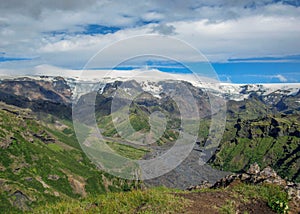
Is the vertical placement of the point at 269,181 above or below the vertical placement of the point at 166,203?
below

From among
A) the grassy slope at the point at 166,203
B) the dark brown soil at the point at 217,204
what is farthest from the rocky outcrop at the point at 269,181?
the dark brown soil at the point at 217,204

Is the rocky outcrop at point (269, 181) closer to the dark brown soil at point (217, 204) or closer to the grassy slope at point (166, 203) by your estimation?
the grassy slope at point (166, 203)

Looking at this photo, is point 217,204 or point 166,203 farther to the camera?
point 217,204

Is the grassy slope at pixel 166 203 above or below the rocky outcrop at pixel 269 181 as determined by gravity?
above

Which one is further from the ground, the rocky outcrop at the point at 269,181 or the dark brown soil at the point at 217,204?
the dark brown soil at the point at 217,204

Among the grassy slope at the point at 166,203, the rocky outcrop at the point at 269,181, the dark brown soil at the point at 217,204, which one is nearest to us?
the grassy slope at the point at 166,203

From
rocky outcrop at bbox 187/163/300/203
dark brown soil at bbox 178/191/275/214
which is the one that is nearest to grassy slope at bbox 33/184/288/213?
dark brown soil at bbox 178/191/275/214

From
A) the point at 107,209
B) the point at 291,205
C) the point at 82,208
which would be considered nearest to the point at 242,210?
the point at 291,205

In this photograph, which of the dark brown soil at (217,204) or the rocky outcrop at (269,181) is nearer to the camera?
the dark brown soil at (217,204)

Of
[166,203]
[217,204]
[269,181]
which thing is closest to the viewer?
[166,203]

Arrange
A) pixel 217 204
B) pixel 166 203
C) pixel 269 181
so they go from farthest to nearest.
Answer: pixel 269 181 < pixel 217 204 < pixel 166 203

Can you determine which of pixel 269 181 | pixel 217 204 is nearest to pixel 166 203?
pixel 217 204

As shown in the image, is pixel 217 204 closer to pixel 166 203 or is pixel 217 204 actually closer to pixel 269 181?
pixel 166 203

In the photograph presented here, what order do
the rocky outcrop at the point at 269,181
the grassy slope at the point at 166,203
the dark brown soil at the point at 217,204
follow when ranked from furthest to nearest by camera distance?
the rocky outcrop at the point at 269,181 < the dark brown soil at the point at 217,204 < the grassy slope at the point at 166,203
